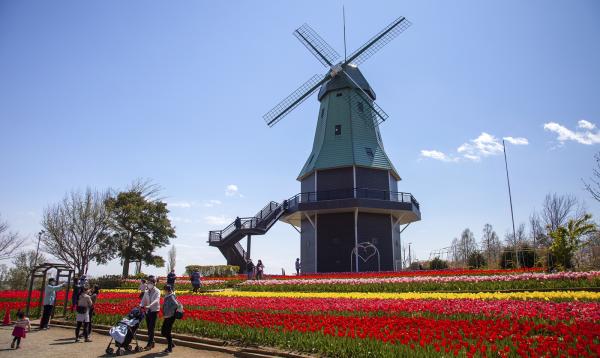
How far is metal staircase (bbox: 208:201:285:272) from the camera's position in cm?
3033

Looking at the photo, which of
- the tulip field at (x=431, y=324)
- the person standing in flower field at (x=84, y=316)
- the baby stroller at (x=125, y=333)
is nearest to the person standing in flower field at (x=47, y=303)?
the tulip field at (x=431, y=324)

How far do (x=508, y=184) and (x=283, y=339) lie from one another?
30469 mm

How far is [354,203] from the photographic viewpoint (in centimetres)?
2741

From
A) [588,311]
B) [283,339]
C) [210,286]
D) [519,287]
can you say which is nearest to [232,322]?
[283,339]

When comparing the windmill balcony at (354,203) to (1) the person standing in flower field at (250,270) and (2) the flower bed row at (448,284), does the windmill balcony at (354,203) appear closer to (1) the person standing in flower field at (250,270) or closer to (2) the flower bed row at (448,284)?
(1) the person standing in flower field at (250,270)

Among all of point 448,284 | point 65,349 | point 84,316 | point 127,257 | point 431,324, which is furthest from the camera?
point 127,257

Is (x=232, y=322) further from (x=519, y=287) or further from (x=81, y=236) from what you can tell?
(x=81, y=236)

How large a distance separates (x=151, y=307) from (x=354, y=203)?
19.5m

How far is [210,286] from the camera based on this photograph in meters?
23.0

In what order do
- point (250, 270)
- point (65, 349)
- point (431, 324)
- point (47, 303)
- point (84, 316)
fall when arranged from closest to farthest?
point (431, 324), point (65, 349), point (84, 316), point (47, 303), point (250, 270)

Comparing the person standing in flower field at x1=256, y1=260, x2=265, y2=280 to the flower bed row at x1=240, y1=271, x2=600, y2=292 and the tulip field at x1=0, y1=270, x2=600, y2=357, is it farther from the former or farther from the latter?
the tulip field at x1=0, y1=270, x2=600, y2=357

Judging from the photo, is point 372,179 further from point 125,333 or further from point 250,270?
point 125,333

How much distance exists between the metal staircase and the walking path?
63.2 ft

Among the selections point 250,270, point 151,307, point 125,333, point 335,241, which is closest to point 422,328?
point 151,307
